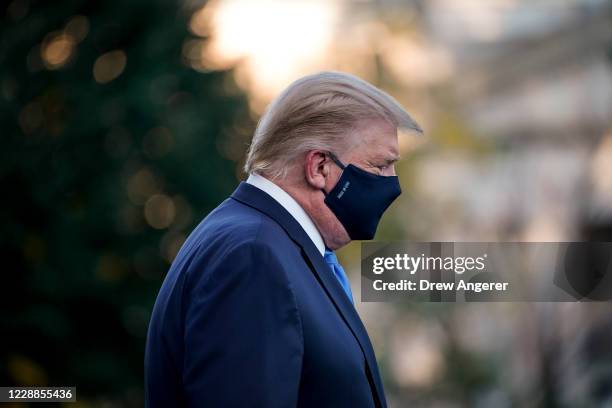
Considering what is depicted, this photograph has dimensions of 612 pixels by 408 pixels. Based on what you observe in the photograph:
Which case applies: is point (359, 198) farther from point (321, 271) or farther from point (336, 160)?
point (321, 271)

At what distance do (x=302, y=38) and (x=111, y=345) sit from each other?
9629 mm

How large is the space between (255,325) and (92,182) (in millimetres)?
8531

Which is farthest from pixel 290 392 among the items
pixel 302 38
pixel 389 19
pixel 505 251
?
pixel 302 38

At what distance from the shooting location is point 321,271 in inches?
88.2

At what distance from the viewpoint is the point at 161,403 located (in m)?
2.16

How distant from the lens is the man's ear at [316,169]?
7.55ft

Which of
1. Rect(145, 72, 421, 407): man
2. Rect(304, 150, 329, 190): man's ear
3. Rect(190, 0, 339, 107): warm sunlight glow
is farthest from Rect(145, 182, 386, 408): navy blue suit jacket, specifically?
Rect(190, 0, 339, 107): warm sunlight glow

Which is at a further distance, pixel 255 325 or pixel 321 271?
pixel 321 271

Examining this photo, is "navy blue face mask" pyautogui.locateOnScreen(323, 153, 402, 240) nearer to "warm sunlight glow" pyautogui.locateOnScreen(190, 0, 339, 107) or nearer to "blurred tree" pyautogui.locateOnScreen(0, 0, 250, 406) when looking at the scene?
"blurred tree" pyautogui.locateOnScreen(0, 0, 250, 406)

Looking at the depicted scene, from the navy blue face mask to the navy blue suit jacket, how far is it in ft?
0.47

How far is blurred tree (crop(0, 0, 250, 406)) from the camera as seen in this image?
971 centimetres

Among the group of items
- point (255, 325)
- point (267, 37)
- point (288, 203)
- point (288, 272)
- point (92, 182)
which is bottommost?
point (255, 325)

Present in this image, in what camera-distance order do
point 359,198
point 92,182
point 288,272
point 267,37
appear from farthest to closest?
point 267,37 < point 92,182 < point 359,198 < point 288,272

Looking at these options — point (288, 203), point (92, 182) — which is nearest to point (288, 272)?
point (288, 203)
